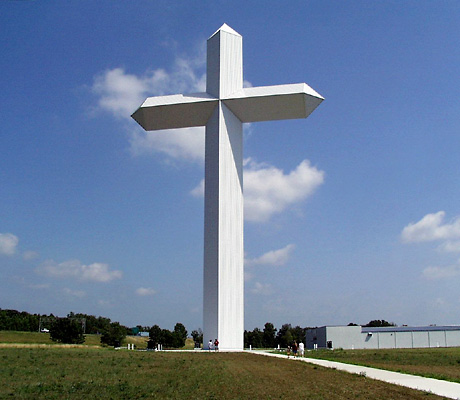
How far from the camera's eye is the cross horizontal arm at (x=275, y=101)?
27.6 meters

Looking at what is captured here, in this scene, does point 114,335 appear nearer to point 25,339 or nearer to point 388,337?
point 25,339

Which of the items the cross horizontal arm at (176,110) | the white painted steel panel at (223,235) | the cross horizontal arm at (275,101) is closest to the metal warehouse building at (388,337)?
the white painted steel panel at (223,235)

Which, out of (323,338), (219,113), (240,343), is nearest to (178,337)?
(323,338)

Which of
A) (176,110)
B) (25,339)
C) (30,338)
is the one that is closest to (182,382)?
(176,110)

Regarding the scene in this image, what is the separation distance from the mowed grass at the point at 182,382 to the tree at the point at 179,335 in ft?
149

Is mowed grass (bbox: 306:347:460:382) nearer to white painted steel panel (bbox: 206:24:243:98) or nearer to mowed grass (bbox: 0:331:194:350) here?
white painted steel panel (bbox: 206:24:243:98)

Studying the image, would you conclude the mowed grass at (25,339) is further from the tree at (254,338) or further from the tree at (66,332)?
the tree at (254,338)

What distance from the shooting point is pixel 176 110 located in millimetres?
29047

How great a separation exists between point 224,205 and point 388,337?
105 ft

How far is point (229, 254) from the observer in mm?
27266

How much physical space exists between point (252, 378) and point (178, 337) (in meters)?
50.6

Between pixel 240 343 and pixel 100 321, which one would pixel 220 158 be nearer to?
pixel 240 343

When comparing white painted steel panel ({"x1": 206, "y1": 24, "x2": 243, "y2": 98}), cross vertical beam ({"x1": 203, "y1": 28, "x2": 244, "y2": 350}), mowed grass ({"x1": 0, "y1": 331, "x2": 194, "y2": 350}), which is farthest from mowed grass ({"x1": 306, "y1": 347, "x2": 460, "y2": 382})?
mowed grass ({"x1": 0, "y1": 331, "x2": 194, "y2": 350})

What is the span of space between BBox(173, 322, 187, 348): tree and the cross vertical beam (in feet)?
116
